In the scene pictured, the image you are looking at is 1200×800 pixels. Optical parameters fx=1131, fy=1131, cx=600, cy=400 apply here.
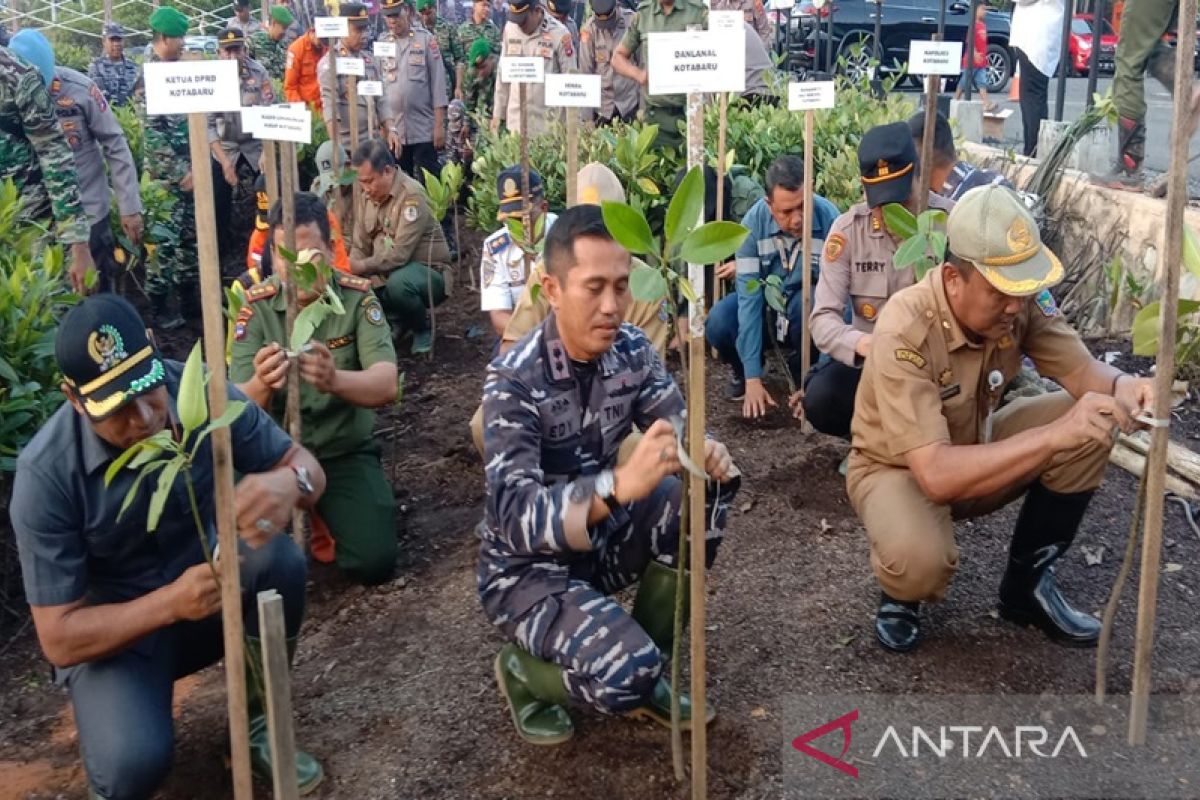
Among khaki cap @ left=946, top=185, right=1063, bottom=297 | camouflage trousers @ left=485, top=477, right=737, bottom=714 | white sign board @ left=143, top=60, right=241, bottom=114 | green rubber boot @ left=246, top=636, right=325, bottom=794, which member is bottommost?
green rubber boot @ left=246, top=636, right=325, bottom=794

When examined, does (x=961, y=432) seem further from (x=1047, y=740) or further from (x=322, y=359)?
(x=322, y=359)

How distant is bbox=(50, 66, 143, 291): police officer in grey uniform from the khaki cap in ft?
15.1

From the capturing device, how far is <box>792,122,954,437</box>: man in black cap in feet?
13.6

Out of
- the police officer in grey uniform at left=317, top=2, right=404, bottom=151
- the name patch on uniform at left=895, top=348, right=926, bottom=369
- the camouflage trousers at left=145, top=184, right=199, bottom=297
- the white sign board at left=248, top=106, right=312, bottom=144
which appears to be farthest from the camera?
the police officer in grey uniform at left=317, top=2, right=404, bottom=151

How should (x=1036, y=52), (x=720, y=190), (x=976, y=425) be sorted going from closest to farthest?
(x=976, y=425)
(x=720, y=190)
(x=1036, y=52)

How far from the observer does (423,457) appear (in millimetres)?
5176

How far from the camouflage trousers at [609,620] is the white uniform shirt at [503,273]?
2111 millimetres

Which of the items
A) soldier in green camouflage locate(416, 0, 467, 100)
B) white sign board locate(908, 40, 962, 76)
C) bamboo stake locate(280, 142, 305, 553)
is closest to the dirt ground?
bamboo stake locate(280, 142, 305, 553)

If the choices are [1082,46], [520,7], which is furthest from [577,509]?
[1082,46]

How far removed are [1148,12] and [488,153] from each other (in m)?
4.34

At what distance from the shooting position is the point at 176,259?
755 centimetres

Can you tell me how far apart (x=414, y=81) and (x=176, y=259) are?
2.56 m

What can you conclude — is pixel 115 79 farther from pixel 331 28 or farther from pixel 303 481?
pixel 303 481

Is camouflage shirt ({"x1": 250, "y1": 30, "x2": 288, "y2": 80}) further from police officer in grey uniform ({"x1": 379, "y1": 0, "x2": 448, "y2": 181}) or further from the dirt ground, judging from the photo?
the dirt ground
